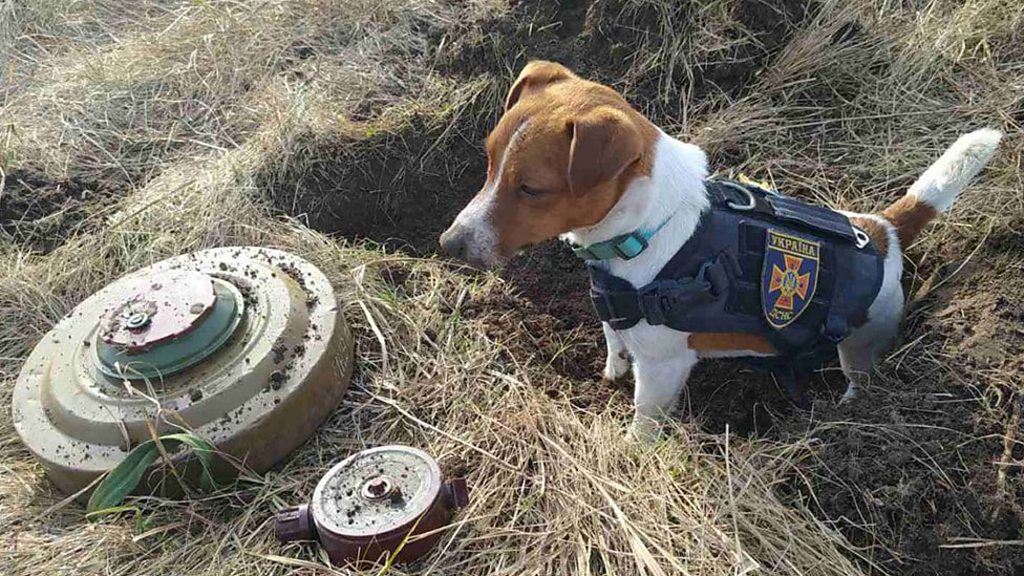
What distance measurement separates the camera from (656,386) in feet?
9.40

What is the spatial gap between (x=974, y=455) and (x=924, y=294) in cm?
86

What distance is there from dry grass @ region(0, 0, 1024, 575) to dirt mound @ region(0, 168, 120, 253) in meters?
0.10

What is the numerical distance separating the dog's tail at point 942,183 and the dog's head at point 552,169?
3.78ft

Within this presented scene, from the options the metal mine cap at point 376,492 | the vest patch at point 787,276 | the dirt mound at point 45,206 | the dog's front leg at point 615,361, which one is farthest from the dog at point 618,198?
the dirt mound at point 45,206

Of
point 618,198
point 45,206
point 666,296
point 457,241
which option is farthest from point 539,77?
point 45,206

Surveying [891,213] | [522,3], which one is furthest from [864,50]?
[522,3]

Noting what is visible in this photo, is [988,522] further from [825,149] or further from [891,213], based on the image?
[825,149]

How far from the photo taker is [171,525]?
102 inches

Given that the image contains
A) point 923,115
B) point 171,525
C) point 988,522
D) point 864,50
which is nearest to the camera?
point 988,522

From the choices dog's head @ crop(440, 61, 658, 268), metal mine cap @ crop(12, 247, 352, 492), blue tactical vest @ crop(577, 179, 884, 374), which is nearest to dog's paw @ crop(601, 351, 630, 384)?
blue tactical vest @ crop(577, 179, 884, 374)

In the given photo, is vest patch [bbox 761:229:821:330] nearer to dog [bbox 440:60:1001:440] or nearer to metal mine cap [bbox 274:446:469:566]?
dog [bbox 440:60:1001:440]

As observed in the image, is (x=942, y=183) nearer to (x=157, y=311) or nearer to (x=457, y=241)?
(x=457, y=241)

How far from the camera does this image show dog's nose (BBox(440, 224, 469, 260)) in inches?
101

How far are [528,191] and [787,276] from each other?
98cm
